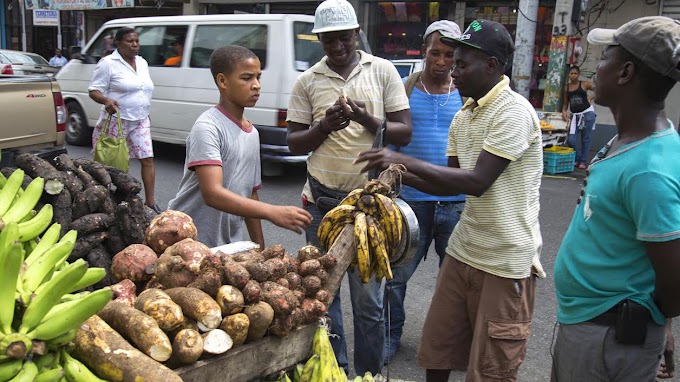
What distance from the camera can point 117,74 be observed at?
7.14 m

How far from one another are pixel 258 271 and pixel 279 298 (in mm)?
143

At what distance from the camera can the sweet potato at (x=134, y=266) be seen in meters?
2.38

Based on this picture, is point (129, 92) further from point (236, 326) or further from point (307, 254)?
point (236, 326)

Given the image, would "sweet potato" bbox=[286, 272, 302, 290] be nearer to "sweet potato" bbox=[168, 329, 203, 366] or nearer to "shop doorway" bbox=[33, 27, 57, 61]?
"sweet potato" bbox=[168, 329, 203, 366]

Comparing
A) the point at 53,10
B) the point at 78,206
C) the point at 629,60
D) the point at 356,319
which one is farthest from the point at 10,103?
the point at 53,10

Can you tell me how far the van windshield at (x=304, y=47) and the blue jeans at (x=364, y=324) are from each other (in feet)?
18.2

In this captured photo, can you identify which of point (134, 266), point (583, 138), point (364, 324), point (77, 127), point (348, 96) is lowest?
point (77, 127)

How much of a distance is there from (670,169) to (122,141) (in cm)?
573

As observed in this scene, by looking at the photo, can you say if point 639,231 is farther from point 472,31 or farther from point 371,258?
point 472,31

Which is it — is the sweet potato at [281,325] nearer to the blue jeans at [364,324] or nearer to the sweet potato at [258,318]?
the sweet potato at [258,318]

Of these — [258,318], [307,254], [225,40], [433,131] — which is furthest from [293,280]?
[225,40]

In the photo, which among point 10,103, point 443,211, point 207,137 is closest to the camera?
point 207,137

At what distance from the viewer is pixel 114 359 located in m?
1.79

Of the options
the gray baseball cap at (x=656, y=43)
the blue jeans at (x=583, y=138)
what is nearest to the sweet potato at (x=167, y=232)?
the gray baseball cap at (x=656, y=43)
